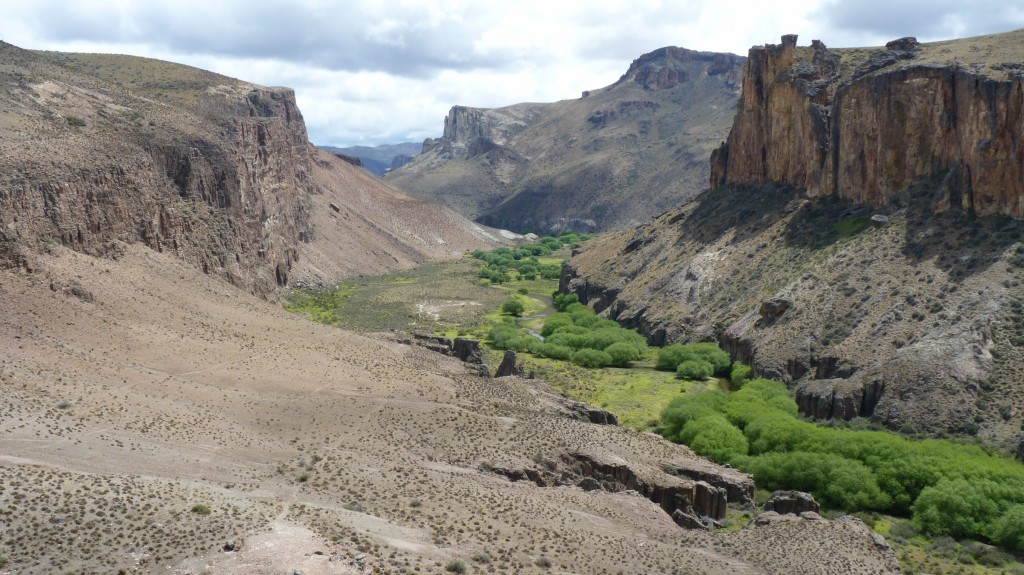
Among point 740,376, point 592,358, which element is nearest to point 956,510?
point 740,376

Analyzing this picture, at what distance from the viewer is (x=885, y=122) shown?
272ft

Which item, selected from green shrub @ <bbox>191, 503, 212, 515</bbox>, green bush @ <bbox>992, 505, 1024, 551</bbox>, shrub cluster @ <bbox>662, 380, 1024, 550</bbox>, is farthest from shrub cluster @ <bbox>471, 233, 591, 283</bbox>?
green shrub @ <bbox>191, 503, 212, 515</bbox>

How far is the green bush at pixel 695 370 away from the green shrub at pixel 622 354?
7.43 meters

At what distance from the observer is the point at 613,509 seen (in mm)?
40250

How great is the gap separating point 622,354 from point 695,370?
9605 mm

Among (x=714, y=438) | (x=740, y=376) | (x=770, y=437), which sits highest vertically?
(x=740, y=376)

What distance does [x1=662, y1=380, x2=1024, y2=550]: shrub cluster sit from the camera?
147 feet

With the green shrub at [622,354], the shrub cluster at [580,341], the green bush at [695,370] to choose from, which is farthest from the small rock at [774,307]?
the shrub cluster at [580,341]

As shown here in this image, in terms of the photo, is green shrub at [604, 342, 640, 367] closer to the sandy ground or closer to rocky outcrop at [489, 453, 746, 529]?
the sandy ground

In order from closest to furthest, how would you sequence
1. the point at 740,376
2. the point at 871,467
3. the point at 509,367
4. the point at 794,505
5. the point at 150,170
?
the point at 794,505 → the point at 871,467 → the point at 509,367 → the point at 740,376 → the point at 150,170

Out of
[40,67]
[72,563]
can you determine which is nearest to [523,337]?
[40,67]

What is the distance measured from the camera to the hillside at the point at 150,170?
62.4 metres

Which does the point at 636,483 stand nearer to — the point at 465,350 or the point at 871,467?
the point at 871,467

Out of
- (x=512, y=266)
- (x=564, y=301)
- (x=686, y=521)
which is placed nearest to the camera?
(x=686, y=521)
